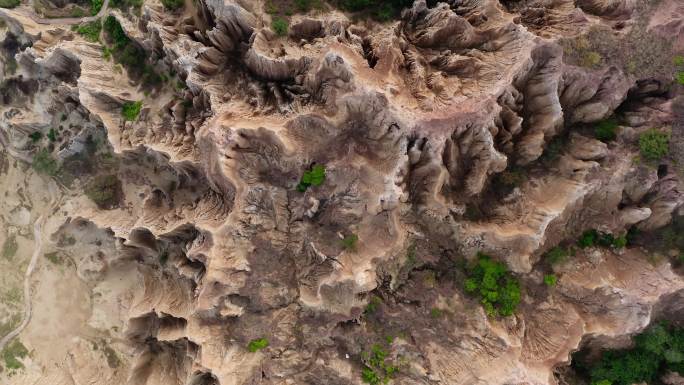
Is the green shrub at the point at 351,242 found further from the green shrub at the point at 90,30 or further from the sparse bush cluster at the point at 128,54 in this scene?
the green shrub at the point at 90,30

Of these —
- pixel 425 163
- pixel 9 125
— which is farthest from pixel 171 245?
pixel 425 163

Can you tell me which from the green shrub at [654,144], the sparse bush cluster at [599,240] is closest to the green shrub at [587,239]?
the sparse bush cluster at [599,240]

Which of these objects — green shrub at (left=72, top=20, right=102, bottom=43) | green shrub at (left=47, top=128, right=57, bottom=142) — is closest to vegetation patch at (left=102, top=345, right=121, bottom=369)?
green shrub at (left=47, top=128, right=57, bottom=142)

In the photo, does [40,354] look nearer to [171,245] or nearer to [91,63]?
[171,245]

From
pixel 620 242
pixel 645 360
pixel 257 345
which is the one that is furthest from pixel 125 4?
pixel 645 360

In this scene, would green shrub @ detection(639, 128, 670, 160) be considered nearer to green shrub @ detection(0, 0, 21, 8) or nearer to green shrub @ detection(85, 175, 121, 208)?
green shrub @ detection(85, 175, 121, 208)

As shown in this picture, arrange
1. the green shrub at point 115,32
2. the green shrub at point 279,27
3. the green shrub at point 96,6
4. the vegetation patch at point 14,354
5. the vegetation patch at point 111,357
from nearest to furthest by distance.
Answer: the green shrub at point 279,27
the green shrub at point 115,32
the green shrub at point 96,6
the vegetation patch at point 111,357
the vegetation patch at point 14,354
